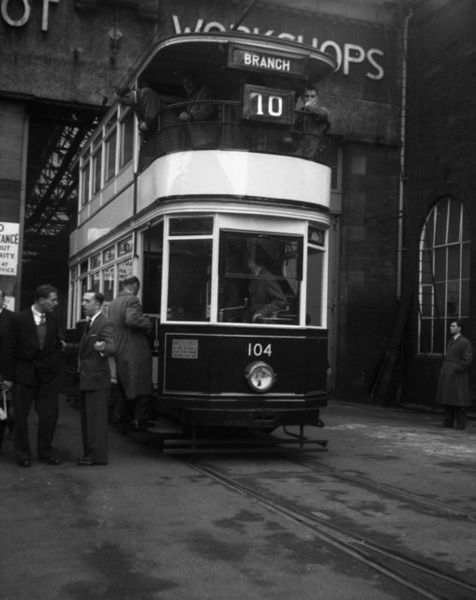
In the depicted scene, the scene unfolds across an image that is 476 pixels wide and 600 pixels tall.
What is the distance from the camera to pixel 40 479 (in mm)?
7715

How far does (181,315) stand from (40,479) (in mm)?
2285

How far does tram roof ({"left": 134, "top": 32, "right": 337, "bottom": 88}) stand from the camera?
9.24 metres

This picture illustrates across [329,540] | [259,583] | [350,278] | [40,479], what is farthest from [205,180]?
[350,278]

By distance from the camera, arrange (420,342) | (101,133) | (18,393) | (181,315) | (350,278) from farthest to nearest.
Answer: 1. (350,278)
2. (420,342)
3. (101,133)
4. (181,315)
5. (18,393)

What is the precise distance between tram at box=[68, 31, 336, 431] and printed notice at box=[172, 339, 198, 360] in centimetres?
1

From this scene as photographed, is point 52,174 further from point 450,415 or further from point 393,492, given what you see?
point 393,492

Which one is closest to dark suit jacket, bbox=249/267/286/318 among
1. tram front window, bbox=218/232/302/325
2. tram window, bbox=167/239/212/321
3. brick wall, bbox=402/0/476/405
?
tram front window, bbox=218/232/302/325

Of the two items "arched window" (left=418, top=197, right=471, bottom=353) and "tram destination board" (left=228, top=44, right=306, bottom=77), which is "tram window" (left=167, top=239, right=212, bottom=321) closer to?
"tram destination board" (left=228, top=44, right=306, bottom=77)

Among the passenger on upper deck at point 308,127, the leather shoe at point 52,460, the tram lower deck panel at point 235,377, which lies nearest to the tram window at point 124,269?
the tram lower deck panel at point 235,377

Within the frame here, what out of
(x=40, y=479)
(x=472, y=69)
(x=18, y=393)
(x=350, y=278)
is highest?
(x=472, y=69)

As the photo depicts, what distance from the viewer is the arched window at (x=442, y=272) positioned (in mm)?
16188

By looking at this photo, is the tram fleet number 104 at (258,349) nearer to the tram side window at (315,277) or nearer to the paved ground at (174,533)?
the tram side window at (315,277)

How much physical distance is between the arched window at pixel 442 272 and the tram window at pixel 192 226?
835 cm

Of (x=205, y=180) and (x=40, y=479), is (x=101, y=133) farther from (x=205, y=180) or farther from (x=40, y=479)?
(x=40, y=479)
